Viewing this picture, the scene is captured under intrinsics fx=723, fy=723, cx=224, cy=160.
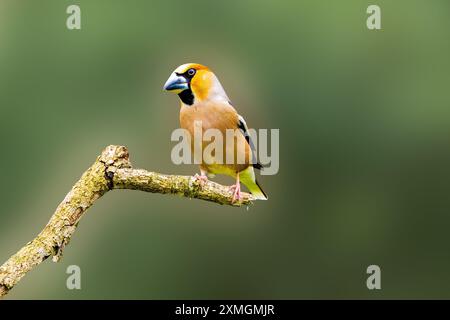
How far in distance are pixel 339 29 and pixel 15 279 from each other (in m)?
5.93

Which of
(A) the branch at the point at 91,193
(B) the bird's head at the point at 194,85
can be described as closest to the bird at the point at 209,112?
(B) the bird's head at the point at 194,85

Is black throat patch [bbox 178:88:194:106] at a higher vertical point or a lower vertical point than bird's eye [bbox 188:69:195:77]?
lower

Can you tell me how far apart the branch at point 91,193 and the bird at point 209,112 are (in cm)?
31

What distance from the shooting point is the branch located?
9.14 ft

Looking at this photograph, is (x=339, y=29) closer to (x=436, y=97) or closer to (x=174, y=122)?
(x=436, y=97)

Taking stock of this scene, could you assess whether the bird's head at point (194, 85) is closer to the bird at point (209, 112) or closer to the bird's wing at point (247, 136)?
the bird at point (209, 112)

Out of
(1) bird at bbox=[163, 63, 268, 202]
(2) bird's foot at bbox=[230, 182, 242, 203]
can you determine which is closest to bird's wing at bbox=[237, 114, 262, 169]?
(1) bird at bbox=[163, 63, 268, 202]

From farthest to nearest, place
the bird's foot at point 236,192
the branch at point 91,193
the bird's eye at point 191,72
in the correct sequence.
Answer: the bird's eye at point 191,72 → the bird's foot at point 236,192 → the branch at point 91,193

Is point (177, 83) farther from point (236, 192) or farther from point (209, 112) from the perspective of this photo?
point (236, 192)

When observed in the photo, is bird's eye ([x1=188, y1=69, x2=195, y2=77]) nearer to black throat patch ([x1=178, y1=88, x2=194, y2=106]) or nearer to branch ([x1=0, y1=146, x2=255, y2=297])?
black throat patch ([x1=178, y1=88, x2=194, y2=106])

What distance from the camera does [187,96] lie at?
348cm

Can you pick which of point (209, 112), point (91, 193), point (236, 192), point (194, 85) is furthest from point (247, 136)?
point (91, 193)

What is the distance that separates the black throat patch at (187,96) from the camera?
137 inches

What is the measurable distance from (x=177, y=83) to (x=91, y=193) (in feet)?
2.56
